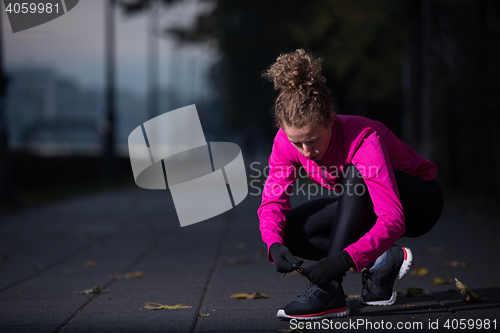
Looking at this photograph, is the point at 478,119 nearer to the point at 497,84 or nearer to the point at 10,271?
the point at 497,84

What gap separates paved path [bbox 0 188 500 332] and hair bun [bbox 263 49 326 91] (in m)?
1.22

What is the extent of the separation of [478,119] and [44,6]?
742 centimetres

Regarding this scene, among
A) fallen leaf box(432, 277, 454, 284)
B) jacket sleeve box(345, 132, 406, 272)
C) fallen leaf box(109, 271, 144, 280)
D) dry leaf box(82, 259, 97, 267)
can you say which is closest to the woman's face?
jacket sleeve box(345, 132, 406, 272)

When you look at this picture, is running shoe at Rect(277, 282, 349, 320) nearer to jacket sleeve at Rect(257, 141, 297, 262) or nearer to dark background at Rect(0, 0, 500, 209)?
jacket sleeve at Rect(257, 141, 297, 262)

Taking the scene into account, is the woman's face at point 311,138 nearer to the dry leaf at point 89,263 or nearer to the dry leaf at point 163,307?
the dry leaf at point 163,307

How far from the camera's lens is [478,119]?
33.7 ft

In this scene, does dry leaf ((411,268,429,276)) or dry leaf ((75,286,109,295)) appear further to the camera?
dry leaf ((411,268,429,276))

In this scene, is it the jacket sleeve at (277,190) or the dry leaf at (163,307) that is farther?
the dry leaf at (163,307)

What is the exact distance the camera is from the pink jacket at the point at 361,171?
2.73 meters

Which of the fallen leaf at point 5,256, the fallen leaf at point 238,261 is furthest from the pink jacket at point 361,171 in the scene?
the fallen leaf at point 5,256

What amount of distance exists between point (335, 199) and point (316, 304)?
27.2 inches

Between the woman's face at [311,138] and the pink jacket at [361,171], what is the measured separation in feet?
0.34

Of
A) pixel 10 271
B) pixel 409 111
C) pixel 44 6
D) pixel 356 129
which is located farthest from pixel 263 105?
pixel 356 129

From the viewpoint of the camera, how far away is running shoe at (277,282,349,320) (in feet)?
9.71
